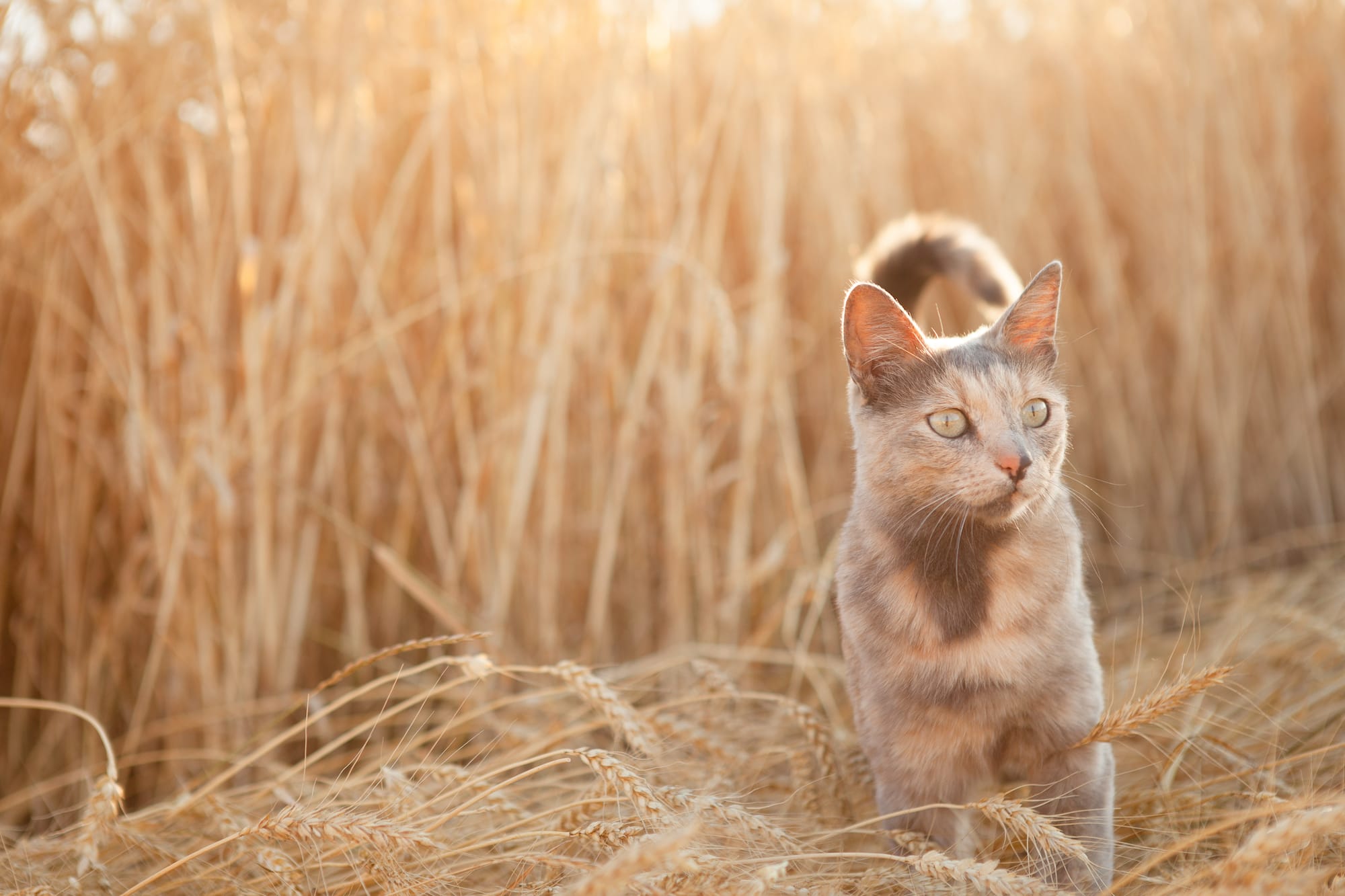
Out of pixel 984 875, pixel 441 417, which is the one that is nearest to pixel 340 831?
pixel 984 875

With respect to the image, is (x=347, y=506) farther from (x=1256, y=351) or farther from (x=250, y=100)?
(x=1256, y=351)

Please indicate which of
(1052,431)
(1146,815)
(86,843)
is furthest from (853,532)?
(86,843)

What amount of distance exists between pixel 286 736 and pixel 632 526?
3.15ft

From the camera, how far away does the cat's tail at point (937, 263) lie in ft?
5.06

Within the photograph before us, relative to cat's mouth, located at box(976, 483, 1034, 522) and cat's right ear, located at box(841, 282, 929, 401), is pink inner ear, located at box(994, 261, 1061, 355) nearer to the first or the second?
cat's right ear, located at box(841, 282, 929, 401)

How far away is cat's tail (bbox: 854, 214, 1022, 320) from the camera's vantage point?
154cm

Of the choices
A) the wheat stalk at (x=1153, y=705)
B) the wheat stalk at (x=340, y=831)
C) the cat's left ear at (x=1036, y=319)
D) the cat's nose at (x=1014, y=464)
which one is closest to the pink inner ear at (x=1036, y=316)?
the cat's left ear at (x=1036, y=319)

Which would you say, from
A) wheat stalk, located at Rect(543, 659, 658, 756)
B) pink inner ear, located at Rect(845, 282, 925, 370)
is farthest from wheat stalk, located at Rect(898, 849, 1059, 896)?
pink inner ear, located at Rect(845, 282, 925, 370)

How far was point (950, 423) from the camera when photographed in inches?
47.6

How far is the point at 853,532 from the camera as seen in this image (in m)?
1.33

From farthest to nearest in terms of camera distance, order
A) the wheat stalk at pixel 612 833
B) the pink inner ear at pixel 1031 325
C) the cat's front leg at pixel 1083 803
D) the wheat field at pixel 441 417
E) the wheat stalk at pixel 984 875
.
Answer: the wheat field at pixel 441 417
the pink inner ear at pixel 1031 325
the cat's front leg at pixel 1083 803
the wheat stalk at pixel 612 833
the wheat stalk at pixel 984 875

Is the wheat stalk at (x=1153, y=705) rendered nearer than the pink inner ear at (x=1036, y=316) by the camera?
Yes

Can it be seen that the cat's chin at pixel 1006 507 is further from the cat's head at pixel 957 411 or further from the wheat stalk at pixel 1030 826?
the wheat stalk at pixel 1030 826

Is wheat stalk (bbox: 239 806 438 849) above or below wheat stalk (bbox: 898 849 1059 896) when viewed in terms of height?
above
